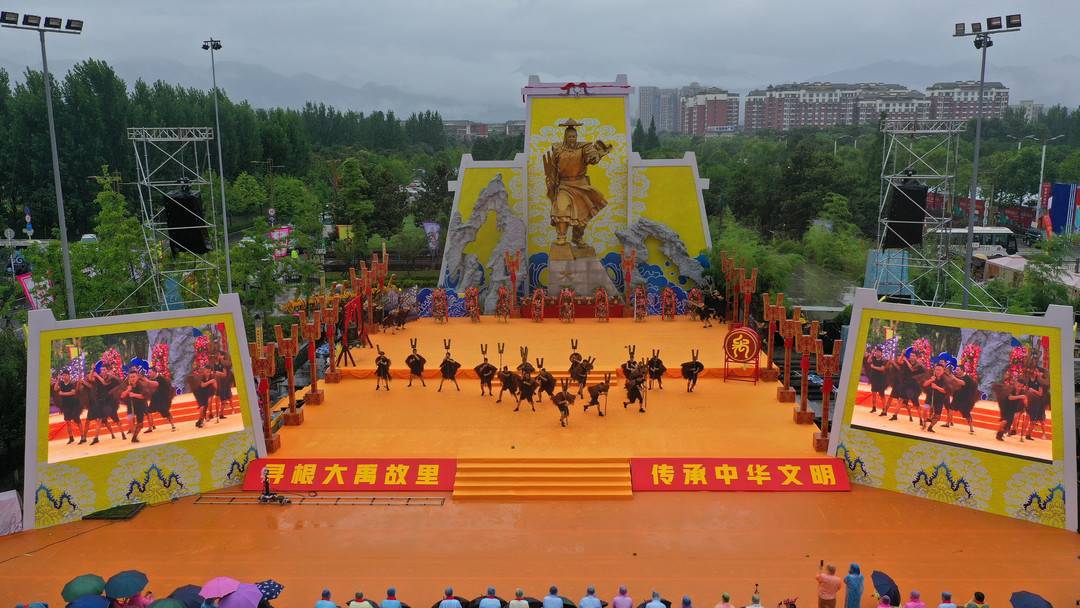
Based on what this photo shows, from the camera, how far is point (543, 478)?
1468 centimetres

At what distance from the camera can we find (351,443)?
15953mm

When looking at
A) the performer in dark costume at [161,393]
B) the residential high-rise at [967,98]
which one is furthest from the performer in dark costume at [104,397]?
the residential high-rise at [967,98]

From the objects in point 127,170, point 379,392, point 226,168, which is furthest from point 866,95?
point 379,392

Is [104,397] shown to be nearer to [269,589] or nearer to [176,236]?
[269,589]

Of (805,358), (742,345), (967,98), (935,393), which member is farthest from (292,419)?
(967,98)

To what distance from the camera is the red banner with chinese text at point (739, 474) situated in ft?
47.4

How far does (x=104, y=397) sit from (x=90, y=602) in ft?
18.4

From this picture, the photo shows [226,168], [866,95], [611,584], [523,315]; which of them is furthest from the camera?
[866,95]

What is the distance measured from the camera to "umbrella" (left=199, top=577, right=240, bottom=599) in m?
9.34

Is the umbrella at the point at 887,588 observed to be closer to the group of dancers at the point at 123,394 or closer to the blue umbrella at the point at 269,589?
the blue umbrella at the point at 269,589

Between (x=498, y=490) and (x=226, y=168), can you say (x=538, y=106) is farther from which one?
(x=226, y=168)

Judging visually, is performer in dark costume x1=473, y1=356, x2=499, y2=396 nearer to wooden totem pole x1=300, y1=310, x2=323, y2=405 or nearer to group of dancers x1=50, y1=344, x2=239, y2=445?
wooden totem pole x1=300, y1=310, x2=323, y2=405

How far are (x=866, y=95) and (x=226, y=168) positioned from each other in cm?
9951

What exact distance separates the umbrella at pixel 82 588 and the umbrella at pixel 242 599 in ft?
5.05
